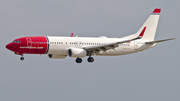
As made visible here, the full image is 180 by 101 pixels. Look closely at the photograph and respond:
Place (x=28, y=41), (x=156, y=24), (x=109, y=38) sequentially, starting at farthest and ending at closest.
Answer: (x=156, y=24) < (x=109, y=38) < (x=28, y=41)

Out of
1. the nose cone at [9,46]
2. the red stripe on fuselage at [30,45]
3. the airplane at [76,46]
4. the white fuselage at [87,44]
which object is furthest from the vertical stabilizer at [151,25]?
the nose cone at [9,46]

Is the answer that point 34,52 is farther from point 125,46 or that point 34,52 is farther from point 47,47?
point 125,46

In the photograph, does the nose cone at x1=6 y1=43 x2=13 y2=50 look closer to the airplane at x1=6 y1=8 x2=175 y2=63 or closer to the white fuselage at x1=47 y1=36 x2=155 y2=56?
the airplane at x1=6 y1=8 x2=175 y2=63

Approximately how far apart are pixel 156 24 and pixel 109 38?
36.3 feet

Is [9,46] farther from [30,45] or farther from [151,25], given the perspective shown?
[151,25]

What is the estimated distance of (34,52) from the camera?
63500 mm

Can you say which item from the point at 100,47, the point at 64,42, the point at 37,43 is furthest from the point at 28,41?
the point at 100,47

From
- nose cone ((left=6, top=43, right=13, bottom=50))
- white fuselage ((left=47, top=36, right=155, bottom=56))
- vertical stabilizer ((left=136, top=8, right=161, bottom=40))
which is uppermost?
vertical stabilizer ((left=136, top=8, right=161, bottom=40))

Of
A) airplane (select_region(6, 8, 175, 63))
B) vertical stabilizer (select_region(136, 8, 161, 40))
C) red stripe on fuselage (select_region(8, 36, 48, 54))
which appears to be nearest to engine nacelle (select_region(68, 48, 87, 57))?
airplane (select_region(6, 8, 175, 63))

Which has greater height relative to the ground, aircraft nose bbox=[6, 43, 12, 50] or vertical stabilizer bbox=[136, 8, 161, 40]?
vertical stabilizer bbox=[136, 8, 161, 40]

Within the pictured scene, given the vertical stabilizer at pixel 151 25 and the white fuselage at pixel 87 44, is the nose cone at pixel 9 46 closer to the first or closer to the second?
the white fuselage at pixel 87 44

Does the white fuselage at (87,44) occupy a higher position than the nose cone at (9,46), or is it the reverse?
the white fuselage at (87,44)

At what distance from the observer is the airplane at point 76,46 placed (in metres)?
63.1

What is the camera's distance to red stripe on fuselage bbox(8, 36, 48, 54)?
62844 mm
